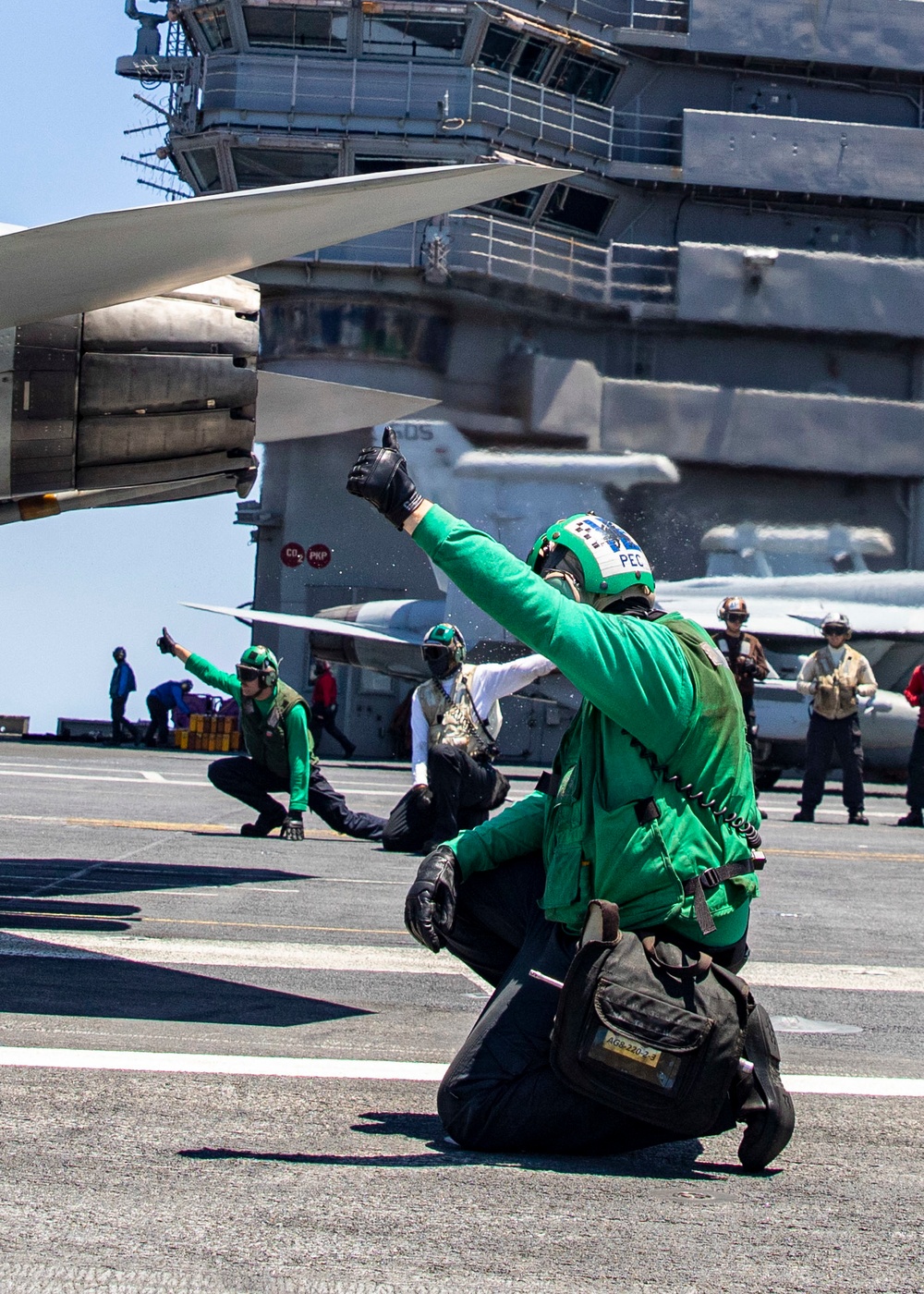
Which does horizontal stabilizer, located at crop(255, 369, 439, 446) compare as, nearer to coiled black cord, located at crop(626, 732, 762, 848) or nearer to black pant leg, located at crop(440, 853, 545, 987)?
black pant leg, located at crop(440, 853, 545, 987)

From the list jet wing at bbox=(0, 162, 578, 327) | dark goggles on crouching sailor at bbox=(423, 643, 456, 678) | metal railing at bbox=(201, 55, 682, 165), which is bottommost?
dark goggles on crouching sailor at bbox=(423, 643, 456, 678)

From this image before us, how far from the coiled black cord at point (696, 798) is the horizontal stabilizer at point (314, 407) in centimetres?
476

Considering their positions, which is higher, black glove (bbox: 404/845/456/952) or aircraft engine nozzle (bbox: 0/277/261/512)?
aircraft engine nozzle (bbox: 0/277/261/512)

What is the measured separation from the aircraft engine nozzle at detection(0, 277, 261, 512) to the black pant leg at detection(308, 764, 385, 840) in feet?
16.3

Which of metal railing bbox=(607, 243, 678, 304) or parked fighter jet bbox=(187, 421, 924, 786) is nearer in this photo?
parked fighter jet bbox=(187, 421, 924, 786)

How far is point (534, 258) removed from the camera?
3152 cm

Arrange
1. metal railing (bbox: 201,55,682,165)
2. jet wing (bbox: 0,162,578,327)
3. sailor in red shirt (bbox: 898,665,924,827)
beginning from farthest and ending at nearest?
metal railing (bbox: 201,55,682,165), sailor in red shirt (bbox: 898,665,924,827), jet wing (bbox: 0,162,578,327)

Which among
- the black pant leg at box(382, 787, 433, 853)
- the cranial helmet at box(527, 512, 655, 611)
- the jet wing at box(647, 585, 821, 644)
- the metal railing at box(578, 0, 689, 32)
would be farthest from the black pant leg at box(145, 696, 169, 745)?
the cranial helmet at box(527, 512, 655, 611)

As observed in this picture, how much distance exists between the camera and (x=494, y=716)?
423 inches

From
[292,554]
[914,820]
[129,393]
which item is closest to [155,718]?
[292,554]

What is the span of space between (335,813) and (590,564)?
7.99 meters

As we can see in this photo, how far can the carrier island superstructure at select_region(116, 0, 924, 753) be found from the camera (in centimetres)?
3025

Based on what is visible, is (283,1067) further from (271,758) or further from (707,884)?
(271,758)

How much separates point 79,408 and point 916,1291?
5.25m
